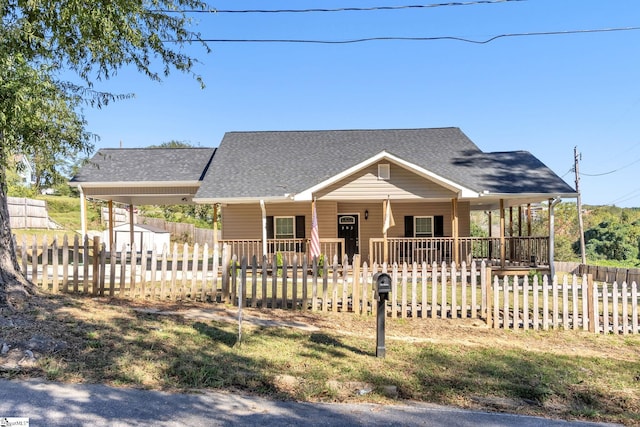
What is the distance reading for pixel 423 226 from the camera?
20.3 meters

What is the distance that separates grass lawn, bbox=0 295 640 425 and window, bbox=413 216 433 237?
38.8 ft

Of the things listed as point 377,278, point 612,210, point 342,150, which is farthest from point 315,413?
point 612,210

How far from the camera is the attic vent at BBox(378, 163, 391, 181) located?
56.5 ft

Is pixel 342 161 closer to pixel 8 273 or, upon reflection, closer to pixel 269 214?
pixel 269 214

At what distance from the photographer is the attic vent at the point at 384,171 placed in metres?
17.2

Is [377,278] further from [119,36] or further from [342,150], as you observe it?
[342,150]

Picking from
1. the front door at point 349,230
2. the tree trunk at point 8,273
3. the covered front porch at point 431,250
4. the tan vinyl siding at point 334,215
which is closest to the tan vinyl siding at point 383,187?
the covered front porch at point 431,250

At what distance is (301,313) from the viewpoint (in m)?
9.29

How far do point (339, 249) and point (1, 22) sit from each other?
14.5m

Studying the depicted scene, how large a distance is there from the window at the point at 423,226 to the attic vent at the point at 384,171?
3765 mm

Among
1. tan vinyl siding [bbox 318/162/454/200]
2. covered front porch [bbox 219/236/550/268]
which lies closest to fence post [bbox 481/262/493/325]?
covered front porch [bbox 219/236/550/268]

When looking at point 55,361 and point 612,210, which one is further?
point 612,210

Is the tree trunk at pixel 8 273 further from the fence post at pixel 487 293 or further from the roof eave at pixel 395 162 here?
the roof eave at pixel 395 162

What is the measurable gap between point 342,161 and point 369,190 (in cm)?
309
